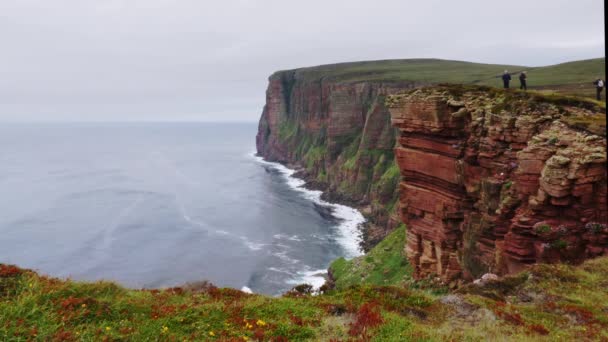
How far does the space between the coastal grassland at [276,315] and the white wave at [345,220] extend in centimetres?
5805

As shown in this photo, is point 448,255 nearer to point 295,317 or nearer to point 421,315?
point 421,315

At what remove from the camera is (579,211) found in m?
23.1

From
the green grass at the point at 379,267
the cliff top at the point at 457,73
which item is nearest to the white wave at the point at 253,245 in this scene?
the green grass at the point at 379,267

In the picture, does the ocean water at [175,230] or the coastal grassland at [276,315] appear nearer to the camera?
the coastal grassland at [276,315]

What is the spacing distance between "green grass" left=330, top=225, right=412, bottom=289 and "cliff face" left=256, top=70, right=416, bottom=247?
21.1 metres

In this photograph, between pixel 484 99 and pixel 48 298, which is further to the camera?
pixel 484 99

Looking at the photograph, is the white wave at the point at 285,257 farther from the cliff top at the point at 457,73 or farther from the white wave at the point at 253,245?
the cliff top at the point at 457,73

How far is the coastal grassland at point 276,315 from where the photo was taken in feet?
33.2

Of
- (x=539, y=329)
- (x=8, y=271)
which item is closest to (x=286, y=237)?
(x=539, y=329)

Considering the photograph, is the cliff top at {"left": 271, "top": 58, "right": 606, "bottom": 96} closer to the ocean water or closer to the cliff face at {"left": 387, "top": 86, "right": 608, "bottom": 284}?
the ocean water

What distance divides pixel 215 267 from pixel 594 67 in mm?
96553

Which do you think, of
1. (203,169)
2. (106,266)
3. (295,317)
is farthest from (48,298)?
(203,169)

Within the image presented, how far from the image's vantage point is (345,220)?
94.4 metres

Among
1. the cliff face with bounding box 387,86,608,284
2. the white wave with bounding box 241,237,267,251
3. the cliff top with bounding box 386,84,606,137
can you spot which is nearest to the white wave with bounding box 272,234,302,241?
the white wave with bounding box 241,237,267,251
